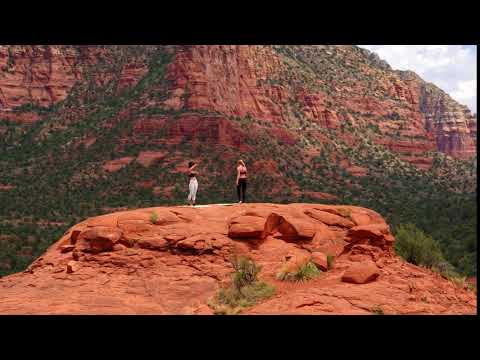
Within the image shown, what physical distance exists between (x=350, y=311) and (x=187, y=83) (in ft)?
208

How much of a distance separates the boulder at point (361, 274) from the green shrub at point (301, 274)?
906 mm

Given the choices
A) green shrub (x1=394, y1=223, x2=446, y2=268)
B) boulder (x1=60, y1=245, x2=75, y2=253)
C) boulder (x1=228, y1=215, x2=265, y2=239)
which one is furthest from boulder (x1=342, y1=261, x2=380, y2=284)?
boulder (x1=60, y1=245, x2=75, y2=253)

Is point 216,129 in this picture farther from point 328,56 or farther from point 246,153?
point 328,56

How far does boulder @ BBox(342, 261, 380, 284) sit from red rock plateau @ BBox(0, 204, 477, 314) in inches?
0.9

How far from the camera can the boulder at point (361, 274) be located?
1212 centimetres

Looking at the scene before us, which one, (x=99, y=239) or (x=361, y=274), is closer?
(x=361, y=274)

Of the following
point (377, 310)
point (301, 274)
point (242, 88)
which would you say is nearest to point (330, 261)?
point (301, 274)

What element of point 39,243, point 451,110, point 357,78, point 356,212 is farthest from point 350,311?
point 451,110

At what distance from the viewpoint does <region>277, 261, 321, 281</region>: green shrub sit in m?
12.8

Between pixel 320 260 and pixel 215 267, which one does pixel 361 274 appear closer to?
pixel 320 260

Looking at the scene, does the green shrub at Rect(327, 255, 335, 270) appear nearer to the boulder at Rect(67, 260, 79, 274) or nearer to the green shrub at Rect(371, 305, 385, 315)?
the green shrub at Rect(371, 305, 385, 315)

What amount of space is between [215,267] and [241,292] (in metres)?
1.67

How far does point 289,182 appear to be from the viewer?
6112 centimetres

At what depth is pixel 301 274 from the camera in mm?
12891
